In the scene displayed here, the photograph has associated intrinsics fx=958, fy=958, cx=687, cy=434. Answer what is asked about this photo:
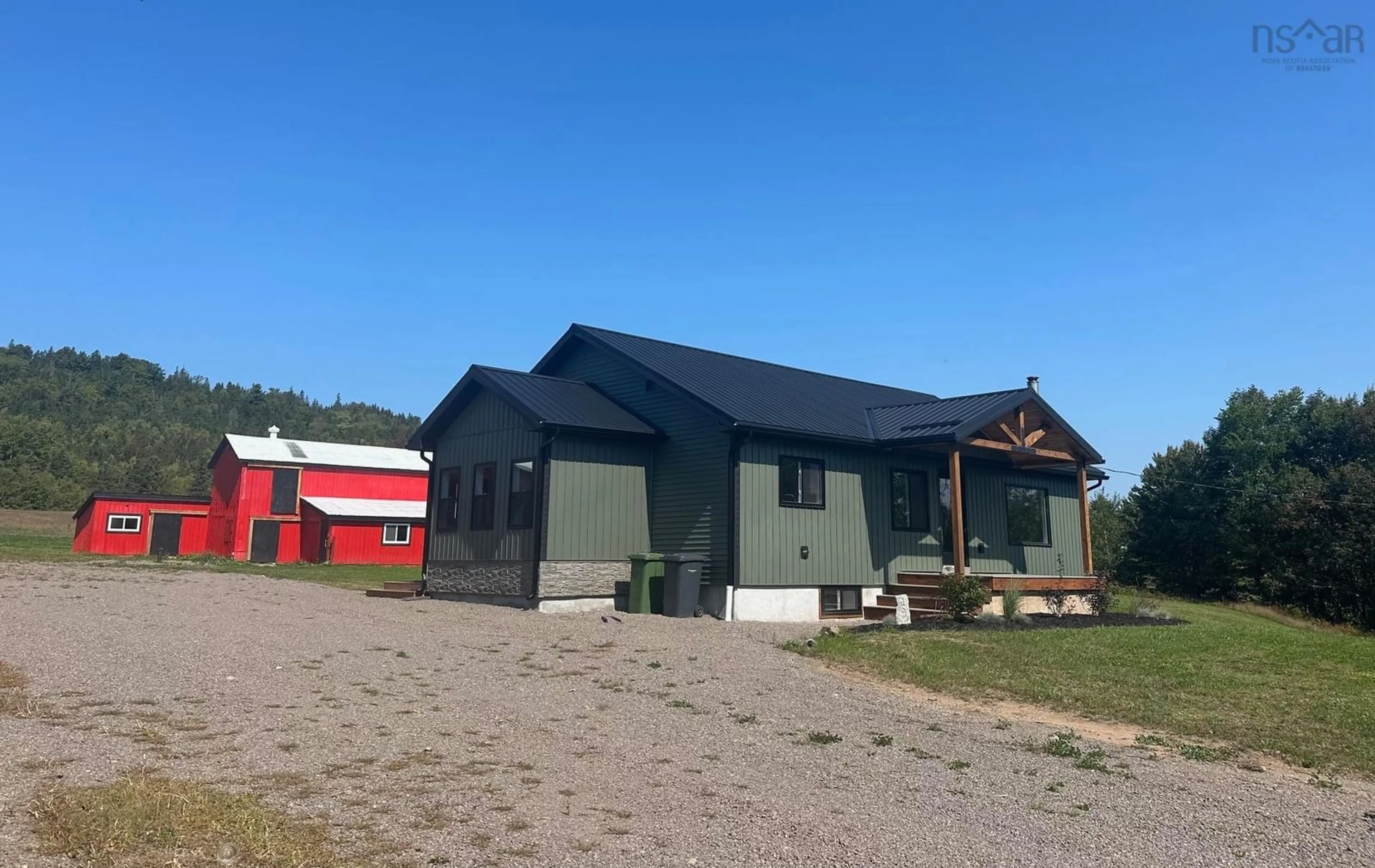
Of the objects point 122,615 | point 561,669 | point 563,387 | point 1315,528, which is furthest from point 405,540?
point 1315,528

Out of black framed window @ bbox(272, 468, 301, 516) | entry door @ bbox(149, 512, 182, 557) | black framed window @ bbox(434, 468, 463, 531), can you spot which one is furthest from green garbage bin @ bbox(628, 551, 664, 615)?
entry door @ bbox(149, 512, 182, 557)

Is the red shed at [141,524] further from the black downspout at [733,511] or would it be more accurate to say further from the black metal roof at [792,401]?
the black downspout at [733,511]

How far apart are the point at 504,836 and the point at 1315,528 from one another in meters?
37.3

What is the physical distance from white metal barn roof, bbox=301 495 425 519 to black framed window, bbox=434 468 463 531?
19839 millimetres

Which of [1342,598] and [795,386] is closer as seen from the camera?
[795,386]

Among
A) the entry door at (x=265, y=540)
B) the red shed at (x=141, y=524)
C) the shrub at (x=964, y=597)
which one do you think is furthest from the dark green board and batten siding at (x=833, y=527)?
the red shed at (x=141, y=524)

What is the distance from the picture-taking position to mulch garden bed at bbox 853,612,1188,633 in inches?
657

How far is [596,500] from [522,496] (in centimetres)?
153

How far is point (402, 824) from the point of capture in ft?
18.5

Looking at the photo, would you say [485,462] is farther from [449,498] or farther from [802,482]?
[802,482]

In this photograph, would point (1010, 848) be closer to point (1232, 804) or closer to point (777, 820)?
point (777, 820)

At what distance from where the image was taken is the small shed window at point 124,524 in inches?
1617

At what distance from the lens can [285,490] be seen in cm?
4238

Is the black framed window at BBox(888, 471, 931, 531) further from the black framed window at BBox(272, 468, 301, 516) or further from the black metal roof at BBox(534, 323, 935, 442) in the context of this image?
the black framed window at BBox(272, 468, 301, 516)
